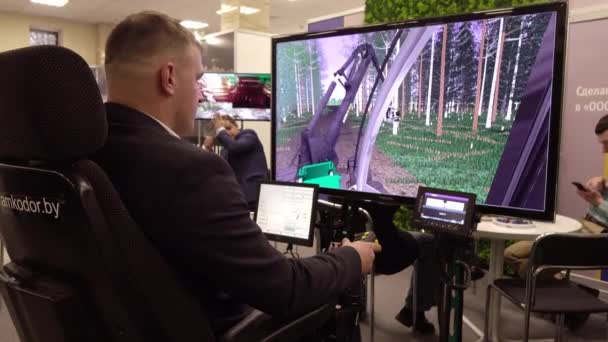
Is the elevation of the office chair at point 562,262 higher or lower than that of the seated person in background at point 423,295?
higher

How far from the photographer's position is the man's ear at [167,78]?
1.11m

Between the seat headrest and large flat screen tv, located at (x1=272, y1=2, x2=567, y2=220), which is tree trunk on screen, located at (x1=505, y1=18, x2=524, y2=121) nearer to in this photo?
large flat screen tv, located at (x1=272, y1=2, x2=567, y2=220)

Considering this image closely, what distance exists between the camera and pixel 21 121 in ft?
2.77

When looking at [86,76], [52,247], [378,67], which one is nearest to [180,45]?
[86,76]

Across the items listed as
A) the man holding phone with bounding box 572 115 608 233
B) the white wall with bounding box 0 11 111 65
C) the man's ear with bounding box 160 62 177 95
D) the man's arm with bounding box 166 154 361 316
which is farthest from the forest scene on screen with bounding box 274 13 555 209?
the white wall with bounding box 0 11 111 65

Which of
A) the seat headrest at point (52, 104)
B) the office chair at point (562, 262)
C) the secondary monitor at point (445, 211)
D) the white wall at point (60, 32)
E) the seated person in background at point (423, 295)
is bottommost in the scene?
the seated person in background at point (423, 295)

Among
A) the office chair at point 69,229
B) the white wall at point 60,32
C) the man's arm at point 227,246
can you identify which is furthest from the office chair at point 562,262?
the white wall at point 60,32

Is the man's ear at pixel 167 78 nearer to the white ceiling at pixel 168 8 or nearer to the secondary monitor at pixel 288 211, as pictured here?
the secondary monitor at pixel 288 211

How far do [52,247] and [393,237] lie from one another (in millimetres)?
1121

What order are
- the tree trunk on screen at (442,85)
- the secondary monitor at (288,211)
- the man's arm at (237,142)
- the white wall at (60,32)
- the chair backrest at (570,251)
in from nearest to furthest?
the tree trunk on screen at (442,85), the secondary monitor at (288,211), the chair backrest at (570,251), the man's arm at (237,142), the white wall at (60,32)

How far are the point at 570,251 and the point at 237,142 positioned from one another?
246 centimetres

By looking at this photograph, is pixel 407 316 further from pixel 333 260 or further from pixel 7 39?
pixel 7 39

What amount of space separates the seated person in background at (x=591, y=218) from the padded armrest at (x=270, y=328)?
1.85m

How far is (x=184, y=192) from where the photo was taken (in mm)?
950
